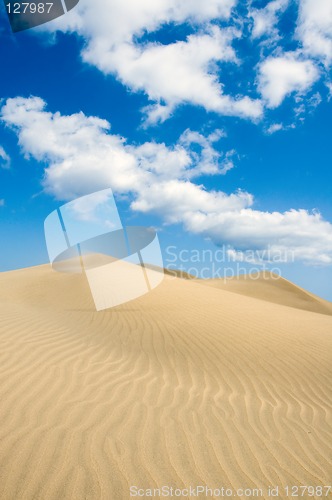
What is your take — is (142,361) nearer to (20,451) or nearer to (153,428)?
(153,428)

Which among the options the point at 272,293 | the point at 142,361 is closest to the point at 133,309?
the point at 142,361

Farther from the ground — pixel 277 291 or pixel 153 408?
pixel 277 291

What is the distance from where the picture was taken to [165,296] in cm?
1488

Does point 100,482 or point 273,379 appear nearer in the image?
point 100,482

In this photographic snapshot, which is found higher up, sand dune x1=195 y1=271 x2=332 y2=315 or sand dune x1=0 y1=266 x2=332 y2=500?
sand dune x1=195 y1=271 x2=332 y2=315

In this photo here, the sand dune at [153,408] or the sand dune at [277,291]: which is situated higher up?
the sand dune at [277,291]

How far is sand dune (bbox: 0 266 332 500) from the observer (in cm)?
321

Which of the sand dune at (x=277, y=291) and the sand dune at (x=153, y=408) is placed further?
the sand dune at (x=277, y=291)

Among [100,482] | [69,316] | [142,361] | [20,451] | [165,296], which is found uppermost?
[165,296]

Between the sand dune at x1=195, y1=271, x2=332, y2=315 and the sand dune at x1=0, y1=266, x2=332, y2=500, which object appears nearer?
the sand dune at x1=0, y1=266, x2=332, y2=500

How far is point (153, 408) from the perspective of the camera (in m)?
4.56

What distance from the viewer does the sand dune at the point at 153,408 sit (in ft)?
10.5

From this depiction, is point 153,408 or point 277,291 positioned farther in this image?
point 277,291

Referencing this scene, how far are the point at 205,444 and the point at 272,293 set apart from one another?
2868cm
